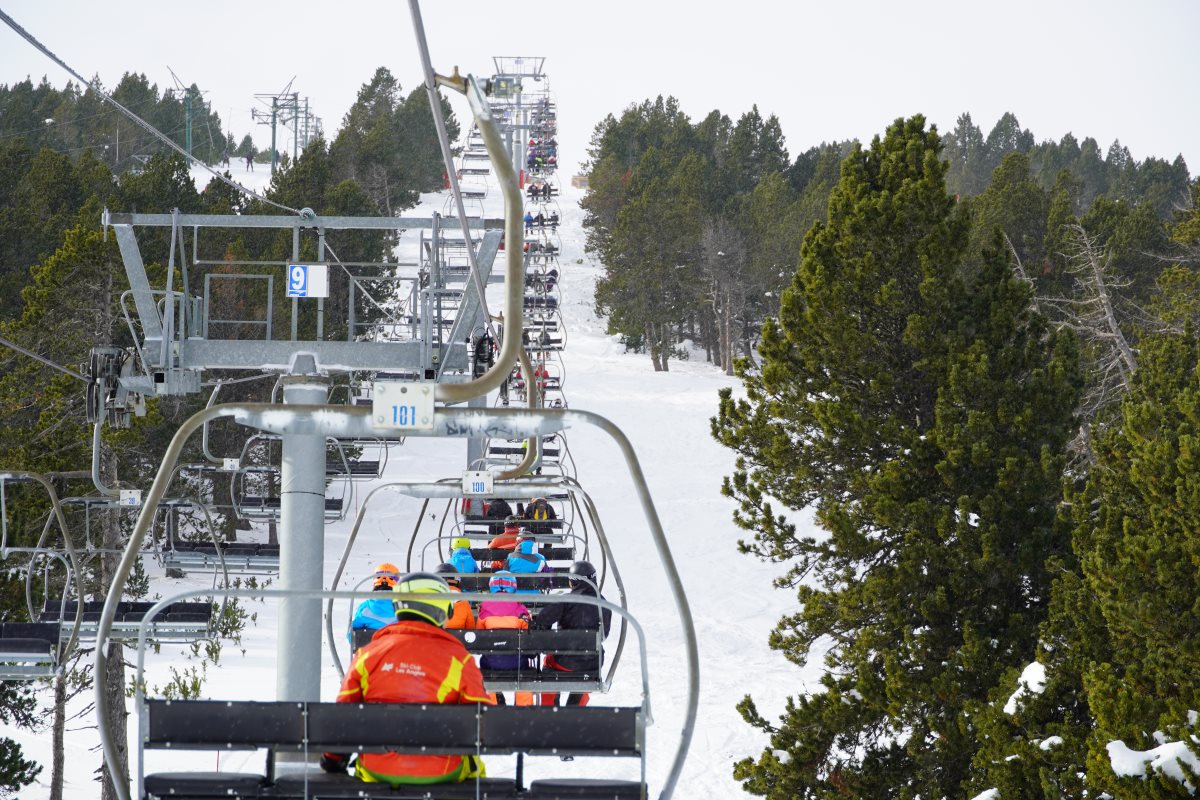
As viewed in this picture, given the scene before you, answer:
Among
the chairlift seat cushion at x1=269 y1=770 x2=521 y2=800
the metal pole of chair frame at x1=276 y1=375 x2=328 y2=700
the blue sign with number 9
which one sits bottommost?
the chairlift seat cushion at x1=269 y1=770 x2=521 y2=800

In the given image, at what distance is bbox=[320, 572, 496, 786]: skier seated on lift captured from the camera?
14.9 ft

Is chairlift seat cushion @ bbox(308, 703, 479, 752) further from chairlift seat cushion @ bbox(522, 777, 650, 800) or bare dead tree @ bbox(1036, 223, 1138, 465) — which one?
bare dead tree @ bbox(1036, 223, 1138, 465)

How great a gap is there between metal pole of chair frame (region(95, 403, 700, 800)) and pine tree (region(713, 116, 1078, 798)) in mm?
9501

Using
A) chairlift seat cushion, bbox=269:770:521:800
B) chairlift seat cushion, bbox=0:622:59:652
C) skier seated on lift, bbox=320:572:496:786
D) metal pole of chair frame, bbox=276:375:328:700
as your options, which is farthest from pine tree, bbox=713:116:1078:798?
chairlift seat cushion, bbox=269:770:521:800

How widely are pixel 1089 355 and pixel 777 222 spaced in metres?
27.9

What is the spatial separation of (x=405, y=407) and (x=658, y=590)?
23182 mm

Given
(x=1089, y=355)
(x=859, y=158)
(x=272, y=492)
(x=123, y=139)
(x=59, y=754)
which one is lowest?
(x=59, y=754)

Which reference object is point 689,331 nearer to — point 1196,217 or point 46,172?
point 46,172

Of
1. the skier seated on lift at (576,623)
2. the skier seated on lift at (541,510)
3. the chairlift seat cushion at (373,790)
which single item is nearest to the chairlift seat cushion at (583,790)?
the chairlift seat cushion at (373,790)

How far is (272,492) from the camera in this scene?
24.1 m

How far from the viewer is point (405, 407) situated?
379 centimetres

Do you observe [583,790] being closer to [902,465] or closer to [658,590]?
[902,465]

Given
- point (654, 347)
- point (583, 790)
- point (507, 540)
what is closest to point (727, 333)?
point (654, 347)

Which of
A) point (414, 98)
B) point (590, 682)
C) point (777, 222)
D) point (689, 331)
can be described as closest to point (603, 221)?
point (689, 331)
